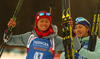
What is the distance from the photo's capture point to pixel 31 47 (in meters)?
2.04

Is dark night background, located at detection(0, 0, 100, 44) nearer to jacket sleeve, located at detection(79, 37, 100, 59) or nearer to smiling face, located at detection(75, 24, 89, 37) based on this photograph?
smiling face, located at detection(75, 24, 89, 37)

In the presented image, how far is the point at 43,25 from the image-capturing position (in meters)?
2.05

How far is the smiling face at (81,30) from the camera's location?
216cm

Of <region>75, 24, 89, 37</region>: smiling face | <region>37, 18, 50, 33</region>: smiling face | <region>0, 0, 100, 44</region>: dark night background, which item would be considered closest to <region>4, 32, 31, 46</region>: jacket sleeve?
<region>37, 18, 50, 33</region>: smiling face

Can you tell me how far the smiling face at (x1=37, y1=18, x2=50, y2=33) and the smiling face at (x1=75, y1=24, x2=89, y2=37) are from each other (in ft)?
1.57

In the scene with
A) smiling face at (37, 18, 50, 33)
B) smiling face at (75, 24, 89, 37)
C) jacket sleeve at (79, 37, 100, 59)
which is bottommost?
jacket sleeve at (79, 37, 100, 59)

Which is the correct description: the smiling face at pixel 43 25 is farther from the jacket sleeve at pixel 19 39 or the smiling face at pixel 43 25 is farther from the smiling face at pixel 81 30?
the smiling face at pixel 81 30

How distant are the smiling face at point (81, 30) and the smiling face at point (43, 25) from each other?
0.48 meters

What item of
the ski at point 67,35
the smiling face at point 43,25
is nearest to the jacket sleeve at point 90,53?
the ski at point 67,35

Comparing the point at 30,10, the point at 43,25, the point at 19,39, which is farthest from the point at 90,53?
the point at 30,10

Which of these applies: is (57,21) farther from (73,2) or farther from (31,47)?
(31,47)

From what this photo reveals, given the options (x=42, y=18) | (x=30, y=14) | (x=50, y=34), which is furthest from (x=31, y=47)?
(x=30, y=14)

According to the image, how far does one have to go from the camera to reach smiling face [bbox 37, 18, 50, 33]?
2.05m

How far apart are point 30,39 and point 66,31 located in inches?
39.1
